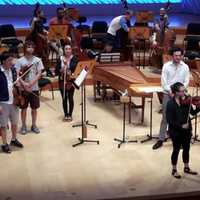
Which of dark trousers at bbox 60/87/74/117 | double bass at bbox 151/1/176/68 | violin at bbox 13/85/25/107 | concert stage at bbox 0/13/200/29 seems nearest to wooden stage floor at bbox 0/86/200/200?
dark trousers at bbox 60/87/74/117

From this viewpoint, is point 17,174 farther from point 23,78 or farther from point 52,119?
point 52,119

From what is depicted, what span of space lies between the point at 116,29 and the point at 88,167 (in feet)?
21.4

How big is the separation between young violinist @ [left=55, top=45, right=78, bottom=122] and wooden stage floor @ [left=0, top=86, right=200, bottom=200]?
0.34m

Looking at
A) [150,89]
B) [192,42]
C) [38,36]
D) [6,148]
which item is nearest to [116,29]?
[192,42]

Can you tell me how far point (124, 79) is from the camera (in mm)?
9352

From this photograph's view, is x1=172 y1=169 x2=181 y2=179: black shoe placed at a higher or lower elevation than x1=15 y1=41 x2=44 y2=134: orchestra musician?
lower

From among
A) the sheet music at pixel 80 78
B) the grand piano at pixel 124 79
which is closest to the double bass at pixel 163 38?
the grand piano at pixel 124 79

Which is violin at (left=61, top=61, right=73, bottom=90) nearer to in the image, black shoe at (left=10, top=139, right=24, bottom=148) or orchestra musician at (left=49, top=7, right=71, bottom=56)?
black shoe at (left=10, top=139, right=24, bottom=148)

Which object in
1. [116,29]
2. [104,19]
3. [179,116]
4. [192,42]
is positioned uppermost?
[104,19]

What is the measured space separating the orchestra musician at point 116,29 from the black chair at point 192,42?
1769 millimetres

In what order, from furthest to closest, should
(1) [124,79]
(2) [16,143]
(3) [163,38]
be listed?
(3) [163,38]
(1) [124,79]
(2) [16,143]

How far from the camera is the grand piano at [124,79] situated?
8797mm

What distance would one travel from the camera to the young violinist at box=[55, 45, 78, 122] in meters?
9.23

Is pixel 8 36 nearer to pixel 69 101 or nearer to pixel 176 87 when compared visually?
pixel 69 101
